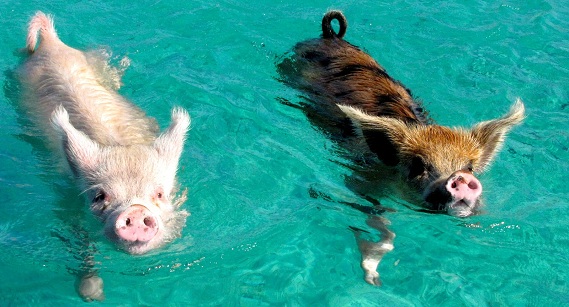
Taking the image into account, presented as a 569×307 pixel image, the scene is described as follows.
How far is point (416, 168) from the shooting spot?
5594 millimetres

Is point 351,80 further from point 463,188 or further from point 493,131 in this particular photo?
point 463,188

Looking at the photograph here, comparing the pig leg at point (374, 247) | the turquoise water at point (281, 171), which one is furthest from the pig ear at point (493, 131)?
the pig leg at point (374, 247)

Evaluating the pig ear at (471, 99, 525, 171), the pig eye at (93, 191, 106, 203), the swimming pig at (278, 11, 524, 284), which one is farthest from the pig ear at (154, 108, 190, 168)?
the pig ear at (471, 99, 525, 171)

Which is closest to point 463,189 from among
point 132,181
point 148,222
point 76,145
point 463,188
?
point 463,188

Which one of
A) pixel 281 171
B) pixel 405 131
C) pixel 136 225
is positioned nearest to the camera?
pixel 136 225

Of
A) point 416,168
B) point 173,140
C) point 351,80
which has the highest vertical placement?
point 351,80

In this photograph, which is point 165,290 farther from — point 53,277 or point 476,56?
point 476,56

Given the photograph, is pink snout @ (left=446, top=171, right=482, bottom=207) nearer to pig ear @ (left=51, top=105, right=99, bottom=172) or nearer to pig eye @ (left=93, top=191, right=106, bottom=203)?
pig eye @ (left=93, top=191, right=106, bottom=203)

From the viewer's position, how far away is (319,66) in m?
7.16

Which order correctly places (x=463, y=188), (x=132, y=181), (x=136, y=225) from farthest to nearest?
(x=132, y=181)
(x=463, y=188)
(x=136, y=225)

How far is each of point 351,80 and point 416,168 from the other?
148cm

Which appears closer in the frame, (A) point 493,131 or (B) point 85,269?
(B) point 85,269

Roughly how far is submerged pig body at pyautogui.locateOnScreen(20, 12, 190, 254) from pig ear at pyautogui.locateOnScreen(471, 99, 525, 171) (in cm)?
249

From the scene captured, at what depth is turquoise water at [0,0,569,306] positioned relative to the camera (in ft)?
17.0
